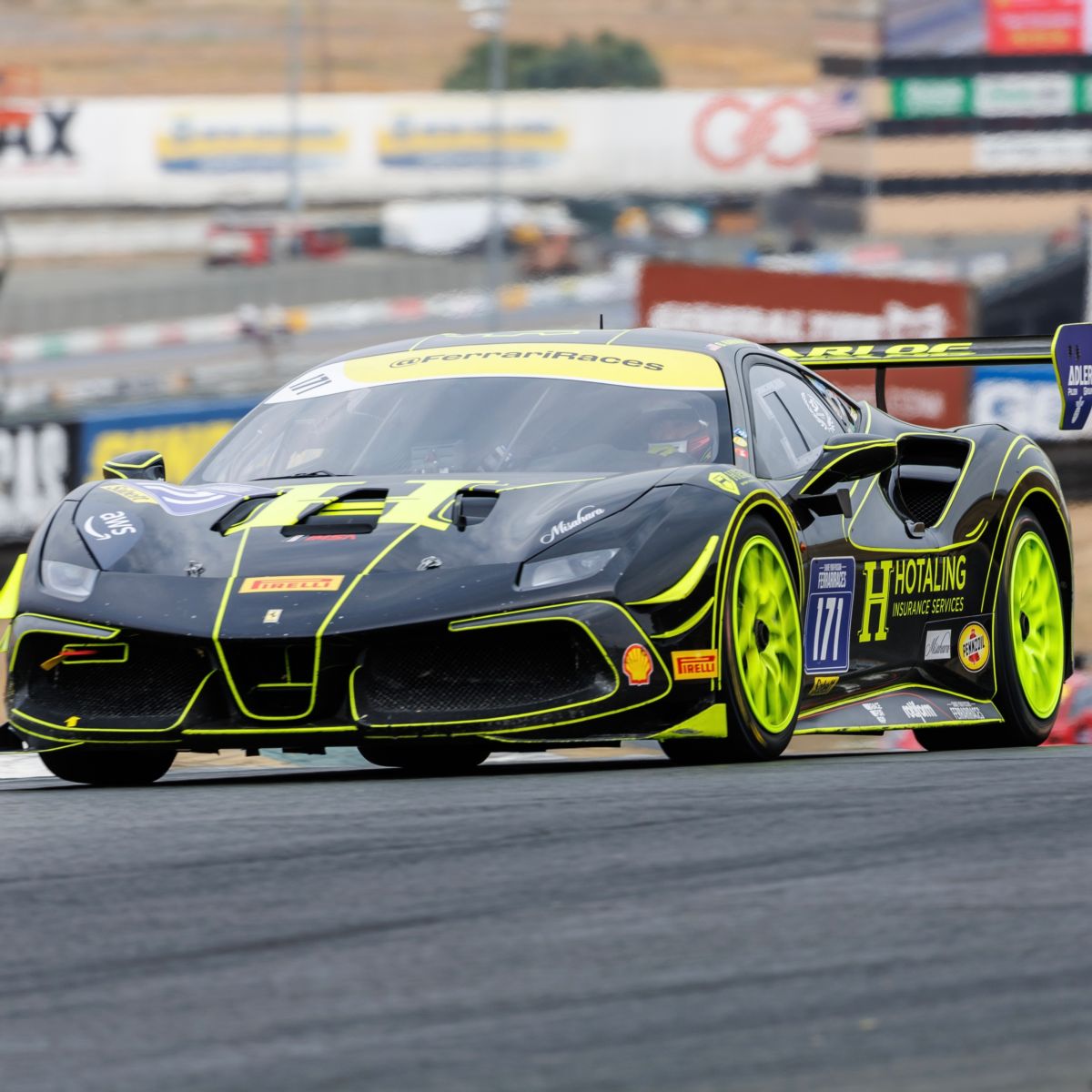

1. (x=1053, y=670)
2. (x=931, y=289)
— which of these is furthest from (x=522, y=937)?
(x=931, y=289)

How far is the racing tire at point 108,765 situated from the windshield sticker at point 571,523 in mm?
1248

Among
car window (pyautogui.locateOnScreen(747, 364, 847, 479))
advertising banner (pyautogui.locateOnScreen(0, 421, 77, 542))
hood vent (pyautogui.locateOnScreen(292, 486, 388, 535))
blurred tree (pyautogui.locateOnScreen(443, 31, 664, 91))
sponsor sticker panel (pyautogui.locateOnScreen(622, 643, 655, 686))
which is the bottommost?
advertising banner (pyautogui.locateOnScreen(0, 421, 77, 542))

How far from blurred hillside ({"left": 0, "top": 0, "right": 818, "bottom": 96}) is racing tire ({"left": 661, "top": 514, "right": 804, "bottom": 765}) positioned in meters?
90.6

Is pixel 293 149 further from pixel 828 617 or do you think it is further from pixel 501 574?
pixel 501 574

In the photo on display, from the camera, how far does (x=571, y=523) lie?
6289 millimetres

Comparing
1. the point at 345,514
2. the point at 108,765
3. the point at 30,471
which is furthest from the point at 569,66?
the point at 345,514

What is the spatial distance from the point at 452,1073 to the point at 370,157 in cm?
8417

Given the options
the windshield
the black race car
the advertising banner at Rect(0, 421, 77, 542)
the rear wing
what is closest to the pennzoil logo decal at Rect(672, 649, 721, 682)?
the black race car

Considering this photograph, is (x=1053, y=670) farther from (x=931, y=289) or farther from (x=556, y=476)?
Answer: (x=931, y=289)

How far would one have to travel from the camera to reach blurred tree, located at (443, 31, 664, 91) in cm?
9856

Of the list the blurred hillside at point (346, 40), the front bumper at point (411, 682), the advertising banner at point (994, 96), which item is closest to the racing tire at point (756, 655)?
the front bumper at point (411, 682)

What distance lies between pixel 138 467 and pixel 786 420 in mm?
2012

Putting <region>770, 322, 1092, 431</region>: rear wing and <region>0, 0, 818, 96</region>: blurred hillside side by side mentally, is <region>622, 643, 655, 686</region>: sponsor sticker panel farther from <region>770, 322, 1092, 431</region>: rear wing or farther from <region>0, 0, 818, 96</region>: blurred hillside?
<region>0, 0, 818, 96</region>: blurred hillside

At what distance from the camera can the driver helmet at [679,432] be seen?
7.08 metres
